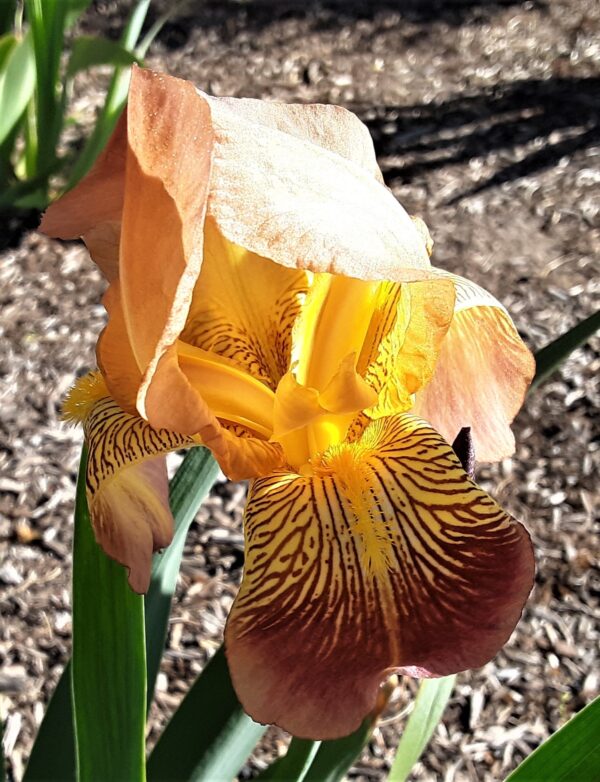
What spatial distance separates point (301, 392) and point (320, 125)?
211mm

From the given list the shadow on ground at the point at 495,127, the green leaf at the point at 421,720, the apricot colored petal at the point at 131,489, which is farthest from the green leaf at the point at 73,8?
the green leaf at the point at 421,720

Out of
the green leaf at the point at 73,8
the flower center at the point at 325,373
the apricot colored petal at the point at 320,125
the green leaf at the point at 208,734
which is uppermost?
the green leaf at the point at 73,8

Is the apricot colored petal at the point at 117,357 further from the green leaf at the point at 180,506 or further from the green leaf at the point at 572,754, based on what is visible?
the green leaf at the point at 572,754

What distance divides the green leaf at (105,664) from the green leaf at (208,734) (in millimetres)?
137

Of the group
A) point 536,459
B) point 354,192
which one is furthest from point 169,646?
point 354,192

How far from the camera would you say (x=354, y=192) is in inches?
24.7

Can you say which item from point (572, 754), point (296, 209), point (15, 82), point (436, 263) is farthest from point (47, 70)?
point (572, 754)

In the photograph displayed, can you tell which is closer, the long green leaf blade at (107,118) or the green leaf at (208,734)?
the green leaf at (208,734)

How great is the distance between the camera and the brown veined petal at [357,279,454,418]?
2.50 feet

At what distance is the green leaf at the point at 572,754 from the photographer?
666mm

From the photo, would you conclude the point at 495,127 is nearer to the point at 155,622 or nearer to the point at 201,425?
the point at 155,622

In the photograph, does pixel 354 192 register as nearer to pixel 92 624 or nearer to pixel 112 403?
pixel 112 403

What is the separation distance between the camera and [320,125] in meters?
0.70

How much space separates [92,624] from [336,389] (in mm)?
282
